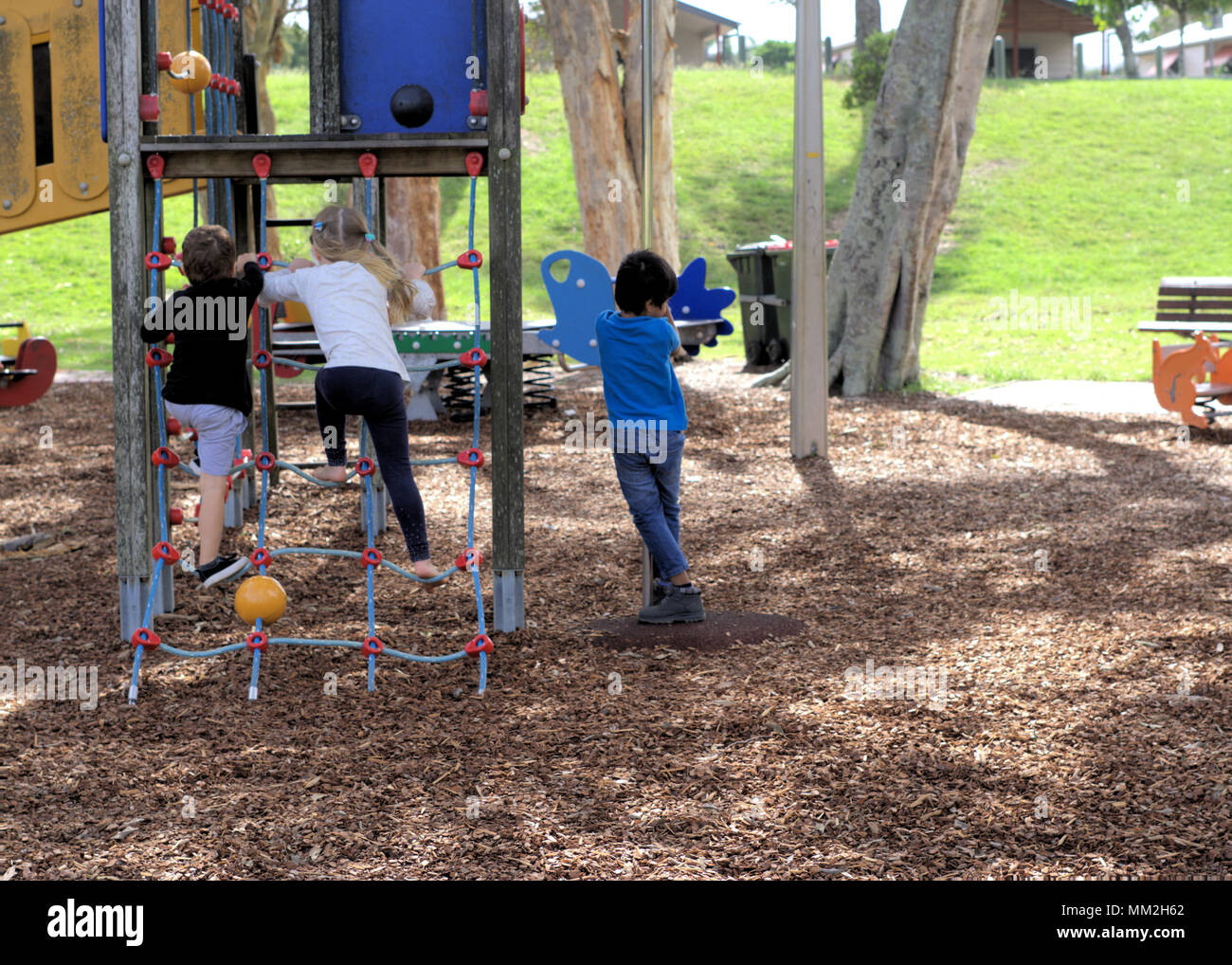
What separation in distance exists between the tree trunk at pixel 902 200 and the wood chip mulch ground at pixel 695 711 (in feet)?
12.6

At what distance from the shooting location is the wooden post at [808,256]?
8633 mm

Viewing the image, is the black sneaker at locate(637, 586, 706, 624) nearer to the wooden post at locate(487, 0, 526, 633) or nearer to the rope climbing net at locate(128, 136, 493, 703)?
the wooden post at locate(487, 0, 526, 633)

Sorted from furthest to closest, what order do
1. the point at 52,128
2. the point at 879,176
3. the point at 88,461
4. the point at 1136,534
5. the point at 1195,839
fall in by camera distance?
1. the point at 879,176
2. the point at 88,461
3. the point at 52,128
4. the point at 1136,534
5. the point at 1195,839

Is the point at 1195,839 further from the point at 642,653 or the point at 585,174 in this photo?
the point at 585,174

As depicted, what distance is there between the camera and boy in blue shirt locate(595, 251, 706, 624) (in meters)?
5.07

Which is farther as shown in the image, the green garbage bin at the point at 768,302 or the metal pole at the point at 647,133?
the green garbage bin at the point at 768,302

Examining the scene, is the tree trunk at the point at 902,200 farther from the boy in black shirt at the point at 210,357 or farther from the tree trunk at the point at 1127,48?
the tree trunk at the point at 1127,48

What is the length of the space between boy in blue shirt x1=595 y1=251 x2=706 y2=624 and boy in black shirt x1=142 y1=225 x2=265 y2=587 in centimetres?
139

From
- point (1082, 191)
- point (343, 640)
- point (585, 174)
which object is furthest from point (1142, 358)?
point (1082, 191)

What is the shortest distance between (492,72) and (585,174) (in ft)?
32.4

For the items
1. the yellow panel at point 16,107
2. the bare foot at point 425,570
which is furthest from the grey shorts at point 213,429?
the yellow panel at point 16,107

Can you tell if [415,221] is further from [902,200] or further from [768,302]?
[902,200]

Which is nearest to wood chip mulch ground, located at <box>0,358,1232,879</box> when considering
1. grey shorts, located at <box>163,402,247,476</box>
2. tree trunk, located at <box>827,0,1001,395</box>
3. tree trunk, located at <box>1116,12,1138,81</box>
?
grey shorts, located at <box>163,402,247,476</box>

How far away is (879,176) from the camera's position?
11.2m
